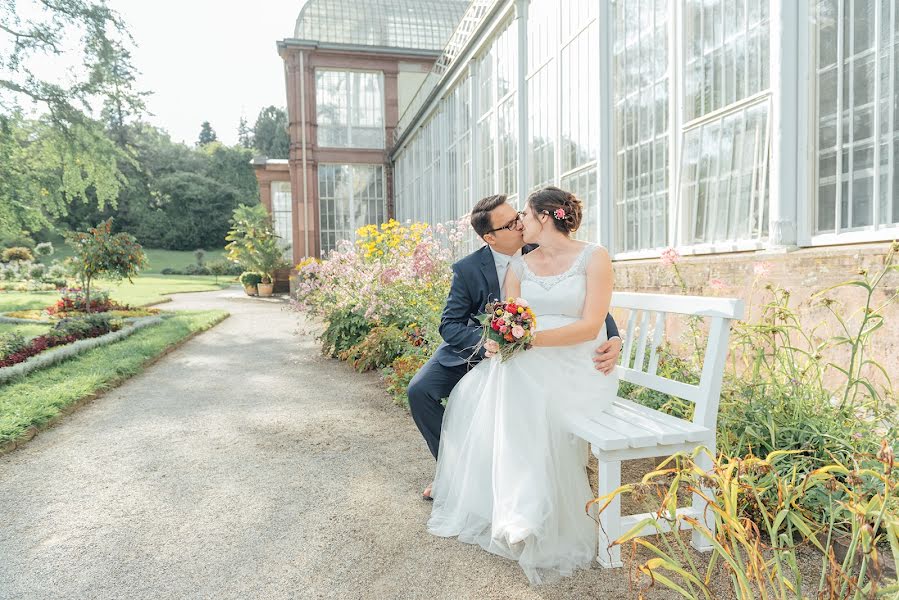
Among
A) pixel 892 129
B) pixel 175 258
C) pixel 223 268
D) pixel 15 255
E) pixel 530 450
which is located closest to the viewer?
pixel 530 450

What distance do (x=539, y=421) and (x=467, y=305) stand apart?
0.82m

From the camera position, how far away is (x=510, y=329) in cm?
247

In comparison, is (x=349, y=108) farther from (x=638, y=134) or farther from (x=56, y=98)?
(x=638, y=134)

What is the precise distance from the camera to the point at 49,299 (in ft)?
55.5

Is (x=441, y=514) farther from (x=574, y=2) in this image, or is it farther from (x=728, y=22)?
(x=574, y=2)

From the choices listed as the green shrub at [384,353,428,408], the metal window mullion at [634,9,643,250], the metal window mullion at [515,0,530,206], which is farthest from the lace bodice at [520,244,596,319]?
the metal window mullion at [515,0,530,206]

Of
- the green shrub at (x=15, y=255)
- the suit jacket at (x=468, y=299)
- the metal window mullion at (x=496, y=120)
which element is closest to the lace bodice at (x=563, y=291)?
the suit jacket at (x=468, y=299)

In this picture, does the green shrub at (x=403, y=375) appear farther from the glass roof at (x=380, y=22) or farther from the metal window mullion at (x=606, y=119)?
the glass roof at (x=380, y=22)

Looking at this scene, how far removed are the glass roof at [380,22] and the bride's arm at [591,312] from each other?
1939 cm

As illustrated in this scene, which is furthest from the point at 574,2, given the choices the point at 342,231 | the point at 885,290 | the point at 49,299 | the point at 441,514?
the point at 49,299

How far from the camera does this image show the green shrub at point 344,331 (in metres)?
7.52

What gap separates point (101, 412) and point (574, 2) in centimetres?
626

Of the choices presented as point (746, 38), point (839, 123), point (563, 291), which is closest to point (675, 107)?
point (746, 38)

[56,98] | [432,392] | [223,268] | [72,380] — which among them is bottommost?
[72,380]
